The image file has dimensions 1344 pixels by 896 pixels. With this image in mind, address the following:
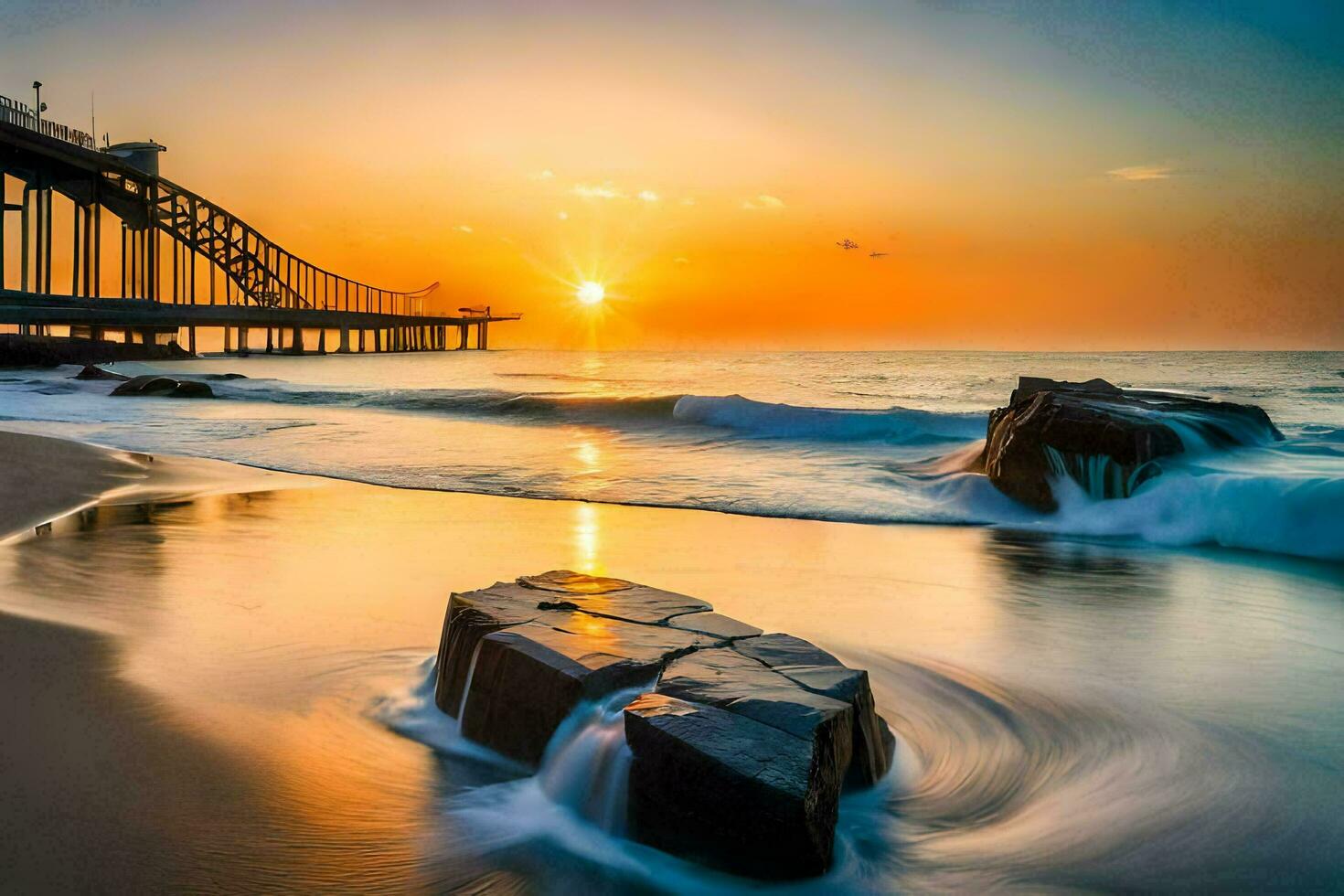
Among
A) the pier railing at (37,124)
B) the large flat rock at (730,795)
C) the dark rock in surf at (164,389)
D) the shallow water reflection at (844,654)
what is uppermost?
the pier railing at (37,124)

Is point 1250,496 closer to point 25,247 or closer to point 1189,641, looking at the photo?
point 1189,641

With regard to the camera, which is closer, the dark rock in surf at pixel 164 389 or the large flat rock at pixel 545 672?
→ the large flat rock at pixel 545 672

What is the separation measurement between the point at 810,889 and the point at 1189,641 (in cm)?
292

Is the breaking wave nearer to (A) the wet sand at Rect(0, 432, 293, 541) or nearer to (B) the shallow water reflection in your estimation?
(A) the wet sand at Rect(0, 432, 293, 541)

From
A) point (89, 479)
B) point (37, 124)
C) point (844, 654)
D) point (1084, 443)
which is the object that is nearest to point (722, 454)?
point (1084, 443)

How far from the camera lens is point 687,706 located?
2391 mm

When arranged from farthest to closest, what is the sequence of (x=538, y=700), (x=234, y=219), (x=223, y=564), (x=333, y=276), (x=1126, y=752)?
(x=333, y=276) → (x=234, y=219) → (x=223, y=564) → (x=1126, y=752) → (x=538, y=700)

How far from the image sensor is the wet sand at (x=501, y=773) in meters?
2.20

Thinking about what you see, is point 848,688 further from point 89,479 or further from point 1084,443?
point 89,479

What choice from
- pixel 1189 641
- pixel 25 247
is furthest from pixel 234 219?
pixel 1189 641

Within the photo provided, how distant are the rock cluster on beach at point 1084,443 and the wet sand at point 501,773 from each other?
1732mm

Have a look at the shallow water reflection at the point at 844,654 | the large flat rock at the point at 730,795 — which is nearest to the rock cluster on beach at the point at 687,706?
the large flat rock at the point at 730,795

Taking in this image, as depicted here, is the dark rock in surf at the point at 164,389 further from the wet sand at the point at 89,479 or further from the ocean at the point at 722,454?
the wet sand at the point at 89,479

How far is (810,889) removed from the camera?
2.10 metres
